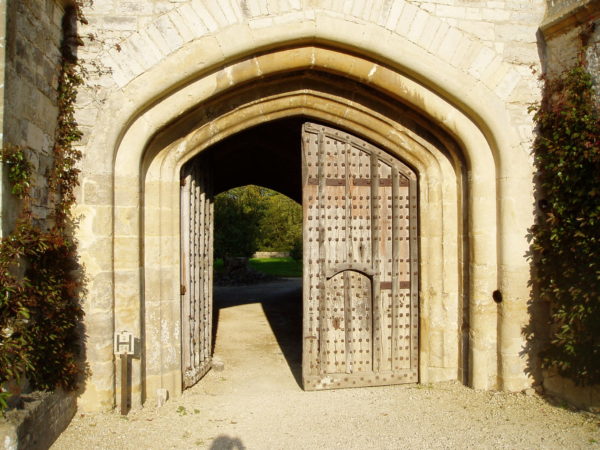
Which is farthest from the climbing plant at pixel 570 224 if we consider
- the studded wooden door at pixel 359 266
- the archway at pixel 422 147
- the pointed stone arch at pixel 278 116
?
the studded wooden door at pixel 359 266

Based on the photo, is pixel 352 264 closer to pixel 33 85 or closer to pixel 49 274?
pixel 49 274

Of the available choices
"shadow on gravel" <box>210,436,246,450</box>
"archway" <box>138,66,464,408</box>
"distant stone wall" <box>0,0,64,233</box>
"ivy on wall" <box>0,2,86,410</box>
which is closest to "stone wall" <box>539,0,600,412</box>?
"archway" <box>138,66,464,408</box>

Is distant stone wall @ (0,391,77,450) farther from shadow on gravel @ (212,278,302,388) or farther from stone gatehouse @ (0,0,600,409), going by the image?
shadow on gravel @ (212,278,302,388)

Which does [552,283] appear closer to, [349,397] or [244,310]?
[349,397]

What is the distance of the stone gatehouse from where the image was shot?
11.8 feet

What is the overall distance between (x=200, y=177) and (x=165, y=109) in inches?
44.8

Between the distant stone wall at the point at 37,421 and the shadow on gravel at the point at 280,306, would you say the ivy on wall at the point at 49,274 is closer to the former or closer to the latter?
the distant stone wall at the point at 37,421

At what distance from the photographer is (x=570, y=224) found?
3.58 m

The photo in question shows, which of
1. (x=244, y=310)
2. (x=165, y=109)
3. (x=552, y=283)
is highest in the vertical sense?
(x=165, y=109)

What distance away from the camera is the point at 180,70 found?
367 centimetres

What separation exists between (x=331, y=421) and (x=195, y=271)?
6.58ft

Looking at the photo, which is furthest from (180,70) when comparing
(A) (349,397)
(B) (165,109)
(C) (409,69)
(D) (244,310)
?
(D) (244,310)

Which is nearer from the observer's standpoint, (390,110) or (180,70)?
(180,70)

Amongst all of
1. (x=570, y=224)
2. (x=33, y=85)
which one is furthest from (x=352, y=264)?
(x=33, y=85)
